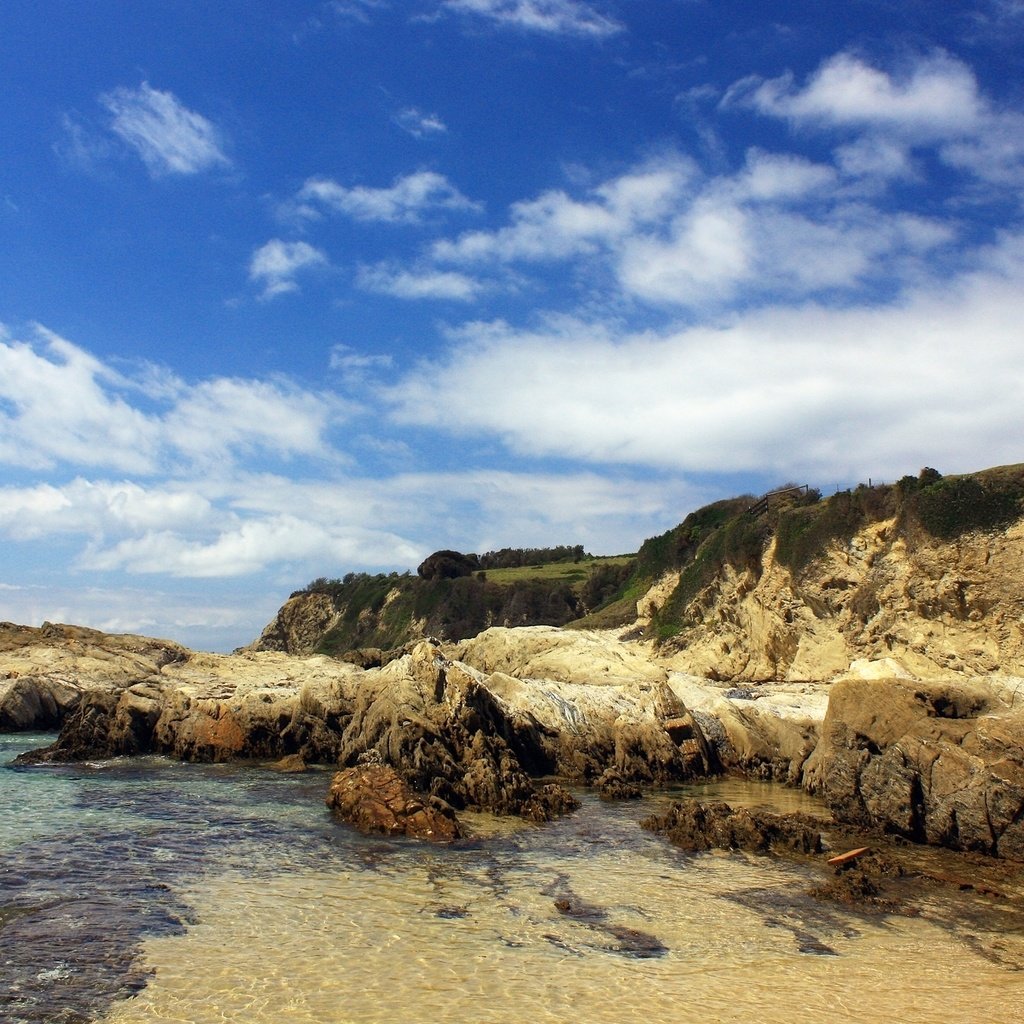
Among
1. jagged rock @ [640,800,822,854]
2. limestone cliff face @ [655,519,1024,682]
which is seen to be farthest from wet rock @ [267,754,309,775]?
limestone cliff face @ [655,519,1024,682]

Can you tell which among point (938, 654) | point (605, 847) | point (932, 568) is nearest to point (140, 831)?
point (605, 847)

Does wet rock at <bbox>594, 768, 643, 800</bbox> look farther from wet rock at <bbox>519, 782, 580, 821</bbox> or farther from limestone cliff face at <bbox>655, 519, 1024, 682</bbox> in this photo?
limestone cliff face at <bbox>655, 519, 1024, 682</bbox>

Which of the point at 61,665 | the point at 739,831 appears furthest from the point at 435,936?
the point at 61,665

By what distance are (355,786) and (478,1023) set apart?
902 cm

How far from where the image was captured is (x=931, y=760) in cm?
1480

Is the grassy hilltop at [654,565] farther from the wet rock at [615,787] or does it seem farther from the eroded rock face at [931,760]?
the wet rock at [615,787]

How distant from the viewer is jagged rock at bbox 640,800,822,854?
13.8 m

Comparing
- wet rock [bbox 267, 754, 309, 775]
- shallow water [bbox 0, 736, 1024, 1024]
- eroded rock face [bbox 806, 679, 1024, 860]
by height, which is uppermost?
eroded rock face [bbox 806, 679, 1024, 860]

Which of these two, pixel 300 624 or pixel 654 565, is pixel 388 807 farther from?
pixel 300 624

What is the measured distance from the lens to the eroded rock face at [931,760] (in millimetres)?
13648

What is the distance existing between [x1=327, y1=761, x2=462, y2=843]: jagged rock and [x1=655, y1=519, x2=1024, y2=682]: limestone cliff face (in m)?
11.7

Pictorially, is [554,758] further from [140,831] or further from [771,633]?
[771,633]

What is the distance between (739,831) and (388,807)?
6.17 meters

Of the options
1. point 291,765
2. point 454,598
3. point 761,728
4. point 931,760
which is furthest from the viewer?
point 454,598
